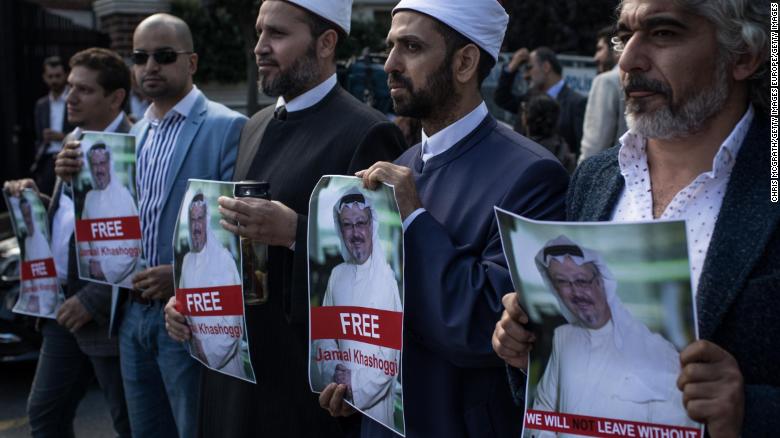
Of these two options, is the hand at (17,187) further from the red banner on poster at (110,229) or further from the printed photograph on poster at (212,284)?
the printed photograph on poster at (212,284)

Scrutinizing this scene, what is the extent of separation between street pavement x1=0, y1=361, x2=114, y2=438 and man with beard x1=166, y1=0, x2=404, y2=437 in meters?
2.91

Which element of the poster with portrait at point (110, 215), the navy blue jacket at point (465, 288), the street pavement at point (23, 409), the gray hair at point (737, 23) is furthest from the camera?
the street pavement at point (23, 409)

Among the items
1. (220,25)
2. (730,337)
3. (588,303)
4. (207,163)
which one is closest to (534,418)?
(588,303)

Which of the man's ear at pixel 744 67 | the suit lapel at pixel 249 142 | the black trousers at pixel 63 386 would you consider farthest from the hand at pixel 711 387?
the black trousers at pixel 63 386

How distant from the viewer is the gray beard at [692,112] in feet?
6.56

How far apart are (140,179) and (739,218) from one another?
2992 millimetres

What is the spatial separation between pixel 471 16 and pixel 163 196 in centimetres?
187

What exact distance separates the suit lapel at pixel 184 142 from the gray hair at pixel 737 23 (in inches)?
104

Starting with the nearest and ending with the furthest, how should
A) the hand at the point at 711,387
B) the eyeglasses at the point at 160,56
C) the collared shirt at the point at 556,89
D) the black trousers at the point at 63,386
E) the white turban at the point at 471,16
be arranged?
1. the hand at the point at 711,387
2. the white turban at the point at 471,16
3. the eyeglasses at the point at 160,56
4. the black trousers at the point at 63,386
5. the collared shirt at the point at 556,89

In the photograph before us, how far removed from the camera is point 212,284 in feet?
10.6

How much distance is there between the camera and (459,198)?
263 cm

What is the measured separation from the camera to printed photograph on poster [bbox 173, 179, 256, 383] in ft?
10.4

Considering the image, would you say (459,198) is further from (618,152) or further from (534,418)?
(534,418)

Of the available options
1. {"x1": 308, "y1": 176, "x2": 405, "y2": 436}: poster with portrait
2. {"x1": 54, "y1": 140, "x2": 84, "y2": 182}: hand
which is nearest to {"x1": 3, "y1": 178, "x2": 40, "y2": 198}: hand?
{"x1": 54, "y1": 140, "x2": 84, "y2": 182}: hand
